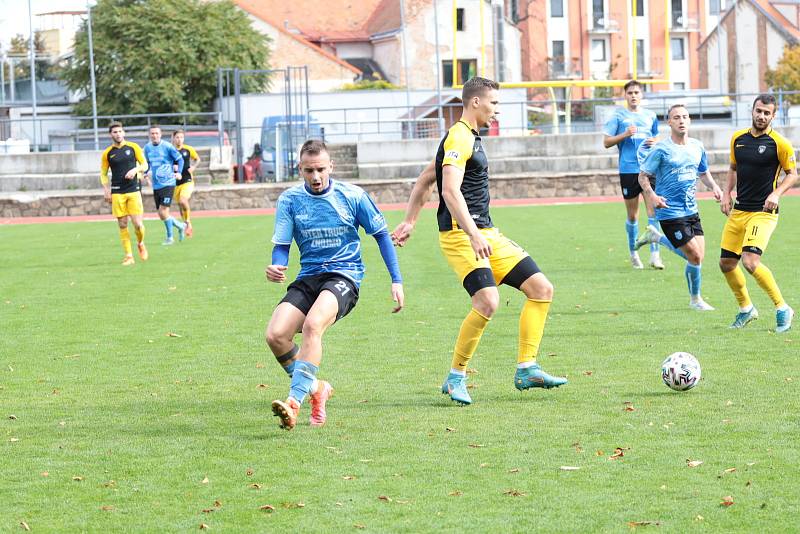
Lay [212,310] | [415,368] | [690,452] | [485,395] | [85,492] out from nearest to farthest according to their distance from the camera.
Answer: [85,492], [690,452], [485,395], [415,368], [212,310]

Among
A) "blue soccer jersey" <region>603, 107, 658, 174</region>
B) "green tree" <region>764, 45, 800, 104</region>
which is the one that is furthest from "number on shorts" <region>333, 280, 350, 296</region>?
"green tree" <region>764, 45, 800, 104</region>

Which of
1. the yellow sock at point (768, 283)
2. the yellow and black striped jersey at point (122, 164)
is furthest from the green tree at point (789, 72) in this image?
the yellow sock at point (768, 283)

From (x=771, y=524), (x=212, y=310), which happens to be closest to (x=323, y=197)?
(x=771, y=524)

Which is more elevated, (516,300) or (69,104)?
(69,104)

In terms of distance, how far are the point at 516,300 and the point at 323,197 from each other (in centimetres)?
616

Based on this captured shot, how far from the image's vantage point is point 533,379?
7.87 meters

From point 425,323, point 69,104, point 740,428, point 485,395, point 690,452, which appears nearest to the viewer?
point 690,452

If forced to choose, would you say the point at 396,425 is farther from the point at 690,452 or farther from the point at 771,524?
the point at 771,524

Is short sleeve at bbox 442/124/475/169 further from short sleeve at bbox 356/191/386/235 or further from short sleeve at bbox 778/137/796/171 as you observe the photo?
short sleeve at bbox 778/137/796/171

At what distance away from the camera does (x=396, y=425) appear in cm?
714

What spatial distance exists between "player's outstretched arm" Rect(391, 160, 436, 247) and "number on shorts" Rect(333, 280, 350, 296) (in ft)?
1.78

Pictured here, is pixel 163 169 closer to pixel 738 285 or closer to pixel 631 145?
pixel 631 145

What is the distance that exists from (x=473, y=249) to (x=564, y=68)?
2831 inches

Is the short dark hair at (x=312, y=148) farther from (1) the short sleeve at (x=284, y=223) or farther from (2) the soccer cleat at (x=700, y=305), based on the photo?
(2) the soccer cleat at (x=700, y=305)
